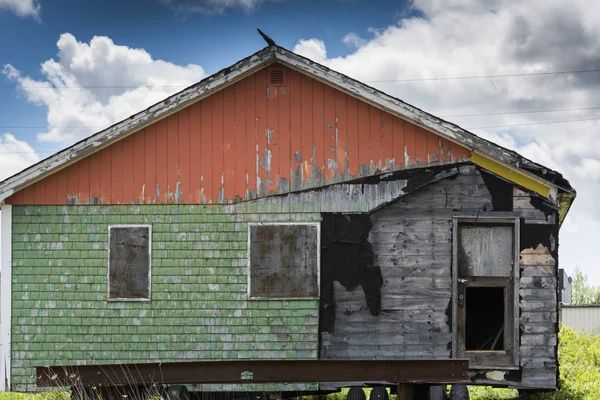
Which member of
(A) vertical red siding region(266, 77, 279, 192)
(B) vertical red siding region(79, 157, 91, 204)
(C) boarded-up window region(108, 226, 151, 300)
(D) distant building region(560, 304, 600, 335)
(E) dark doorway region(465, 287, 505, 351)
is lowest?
(D) distant building region(560, 304, 600, 335)

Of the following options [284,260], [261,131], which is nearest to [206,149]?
[261,131]

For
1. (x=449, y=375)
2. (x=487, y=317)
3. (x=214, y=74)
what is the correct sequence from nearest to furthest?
1. (x=449, y=375)
2. (x=214, y=74)
3. (x=487, y=317)

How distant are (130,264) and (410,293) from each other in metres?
4.83

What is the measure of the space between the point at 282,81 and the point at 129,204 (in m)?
3.39

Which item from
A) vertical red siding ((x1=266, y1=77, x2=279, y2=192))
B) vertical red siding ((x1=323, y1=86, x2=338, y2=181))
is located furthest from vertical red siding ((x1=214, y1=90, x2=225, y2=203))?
vertical red siding ((x1=323, y1=86, x2=338, y2=181))

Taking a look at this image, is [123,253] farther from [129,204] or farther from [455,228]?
[455,228]

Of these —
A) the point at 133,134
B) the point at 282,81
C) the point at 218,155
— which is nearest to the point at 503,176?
the point at 282,81

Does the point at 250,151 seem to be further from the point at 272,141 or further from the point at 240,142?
the point at 272,141

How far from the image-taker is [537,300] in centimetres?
1223

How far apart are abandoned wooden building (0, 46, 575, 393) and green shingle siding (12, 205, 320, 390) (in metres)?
0.02

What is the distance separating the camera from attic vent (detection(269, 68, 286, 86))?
40.8ft

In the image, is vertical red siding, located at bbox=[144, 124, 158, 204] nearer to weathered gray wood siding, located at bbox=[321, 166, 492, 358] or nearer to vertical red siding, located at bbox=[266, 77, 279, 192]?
vertical red siding, located at bbox=[266, 77, 279, 192]

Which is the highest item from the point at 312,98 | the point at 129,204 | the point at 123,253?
the point at 312,98

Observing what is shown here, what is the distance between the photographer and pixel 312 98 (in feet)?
40.8
